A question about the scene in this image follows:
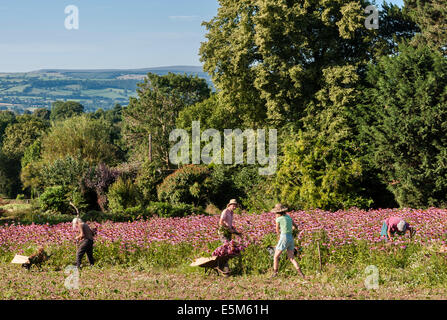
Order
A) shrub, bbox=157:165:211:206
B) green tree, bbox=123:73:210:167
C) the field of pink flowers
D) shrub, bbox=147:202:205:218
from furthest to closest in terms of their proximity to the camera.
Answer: green tree, bbox=123:73:210:167
shrub, bbox=157:165:211:206
shrub, bbox=147:202:205:218
the field of pink flowers

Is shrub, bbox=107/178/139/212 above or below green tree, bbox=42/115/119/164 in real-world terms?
below

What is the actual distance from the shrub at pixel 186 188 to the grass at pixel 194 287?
40.8ft

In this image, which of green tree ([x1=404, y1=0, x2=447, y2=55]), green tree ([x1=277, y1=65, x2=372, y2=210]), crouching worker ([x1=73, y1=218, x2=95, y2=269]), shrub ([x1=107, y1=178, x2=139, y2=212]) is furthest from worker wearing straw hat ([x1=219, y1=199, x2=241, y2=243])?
green tree ([x1=404, y1=0, x2=447, y2=55])

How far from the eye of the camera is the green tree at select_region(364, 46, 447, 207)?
1825 cm

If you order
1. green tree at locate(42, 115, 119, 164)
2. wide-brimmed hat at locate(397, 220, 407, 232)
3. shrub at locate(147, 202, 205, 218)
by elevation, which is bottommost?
shrub at locate(147, 202, 205, 218)

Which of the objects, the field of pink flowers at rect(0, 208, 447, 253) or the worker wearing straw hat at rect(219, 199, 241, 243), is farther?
the field of pink flowers at rect(0, 208, 447, 253)

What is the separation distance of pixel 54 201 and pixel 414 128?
1660cm

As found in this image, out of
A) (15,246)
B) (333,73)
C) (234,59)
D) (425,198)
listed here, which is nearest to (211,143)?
(234,59)

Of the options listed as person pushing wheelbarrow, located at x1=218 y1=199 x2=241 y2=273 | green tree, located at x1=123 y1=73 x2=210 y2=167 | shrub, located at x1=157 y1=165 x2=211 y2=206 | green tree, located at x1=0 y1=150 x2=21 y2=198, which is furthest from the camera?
green tree, located at x1=0 y1=150 x2=21 y2=198

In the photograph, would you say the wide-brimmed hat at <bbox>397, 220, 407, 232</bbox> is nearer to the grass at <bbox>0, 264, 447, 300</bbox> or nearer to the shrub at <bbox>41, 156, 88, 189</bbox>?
the grass at <bbox>0, 264, 447, 300</bbox>

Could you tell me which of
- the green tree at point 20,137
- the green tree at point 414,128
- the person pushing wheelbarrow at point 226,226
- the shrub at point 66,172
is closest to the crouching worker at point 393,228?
the person pushing wheelbarrow at point 226,226

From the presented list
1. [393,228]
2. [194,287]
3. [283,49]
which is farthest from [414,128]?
[194,287]

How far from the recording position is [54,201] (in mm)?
22797

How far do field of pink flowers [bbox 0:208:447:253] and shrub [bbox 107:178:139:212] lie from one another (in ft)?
26.8
